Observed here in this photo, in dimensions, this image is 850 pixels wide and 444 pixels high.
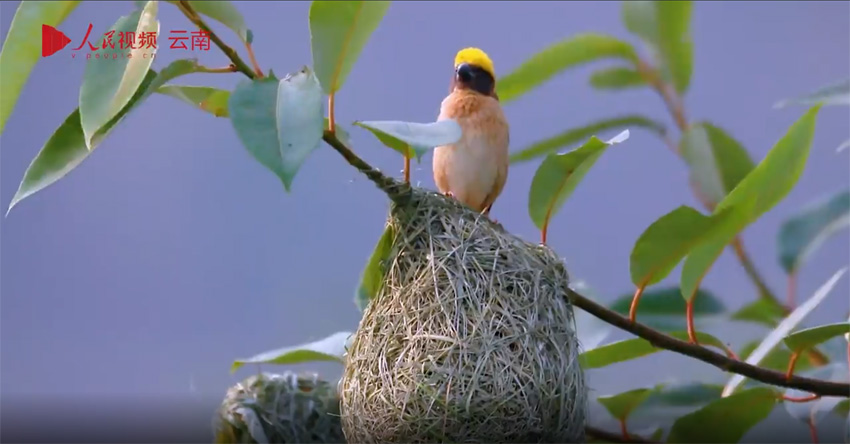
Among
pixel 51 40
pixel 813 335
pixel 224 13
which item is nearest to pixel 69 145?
pixel 51 40

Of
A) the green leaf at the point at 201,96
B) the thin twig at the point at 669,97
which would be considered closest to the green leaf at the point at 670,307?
the thin twig at the point at 669,97

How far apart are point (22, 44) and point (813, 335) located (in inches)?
37.2

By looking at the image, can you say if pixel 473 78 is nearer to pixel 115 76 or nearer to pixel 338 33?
pixel 338 33

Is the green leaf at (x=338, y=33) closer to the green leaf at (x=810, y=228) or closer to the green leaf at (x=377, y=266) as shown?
the green leaf at (x=377, y=266)

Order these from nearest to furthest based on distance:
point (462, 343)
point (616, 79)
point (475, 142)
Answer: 1. point (462, 343)
2. point (475, 142)
3. point (616, 79)

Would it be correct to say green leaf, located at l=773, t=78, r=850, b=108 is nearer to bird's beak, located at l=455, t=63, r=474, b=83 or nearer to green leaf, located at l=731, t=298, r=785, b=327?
green leaf, located at l=731, t=298, r=785, b=327

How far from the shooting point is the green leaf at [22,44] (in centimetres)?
81

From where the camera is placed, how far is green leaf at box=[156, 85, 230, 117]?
0.92m

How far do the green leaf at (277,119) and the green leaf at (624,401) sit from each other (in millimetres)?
681

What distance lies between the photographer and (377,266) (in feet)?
3.45

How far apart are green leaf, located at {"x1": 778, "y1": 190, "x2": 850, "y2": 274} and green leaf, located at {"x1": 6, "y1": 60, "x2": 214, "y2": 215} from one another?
95 cm

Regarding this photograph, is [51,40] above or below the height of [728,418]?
above

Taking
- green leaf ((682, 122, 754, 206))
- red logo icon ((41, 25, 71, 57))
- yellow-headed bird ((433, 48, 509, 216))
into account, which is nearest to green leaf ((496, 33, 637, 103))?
yellow-headed bird ((433, 48, 509, 216))

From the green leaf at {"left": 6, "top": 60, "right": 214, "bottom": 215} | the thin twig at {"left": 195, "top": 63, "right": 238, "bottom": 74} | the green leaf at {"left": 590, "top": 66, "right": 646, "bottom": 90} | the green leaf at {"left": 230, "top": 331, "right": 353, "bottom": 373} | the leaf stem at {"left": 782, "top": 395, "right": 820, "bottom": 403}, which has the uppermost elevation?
the green leaf at {"left": 590, "top": 66, "right": 646, "bottom": 90}
